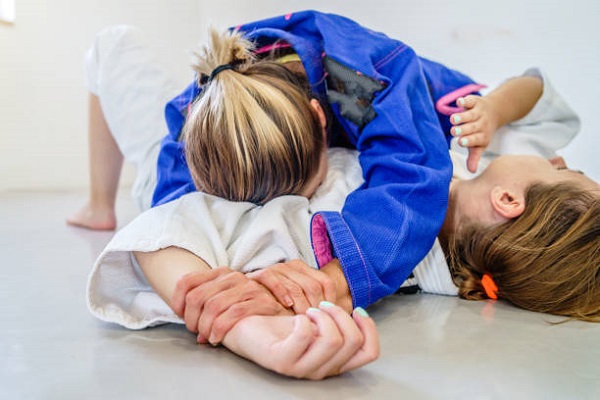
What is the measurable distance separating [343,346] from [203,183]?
0.37 m

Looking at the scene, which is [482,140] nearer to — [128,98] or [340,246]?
[340,246]

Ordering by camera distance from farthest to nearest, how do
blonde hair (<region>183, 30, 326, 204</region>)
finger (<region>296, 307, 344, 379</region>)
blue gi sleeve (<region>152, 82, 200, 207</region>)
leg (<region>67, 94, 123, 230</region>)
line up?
1. leg (<region>67, 94, 123, 230</region>)
2. blue gi sleeve (<region>152, 82, 200, 207</region>)
3. blonde hair (<region>183, 30, 326, 204</region>)
4. finger (<region>296, 307, 344, 379</region>)

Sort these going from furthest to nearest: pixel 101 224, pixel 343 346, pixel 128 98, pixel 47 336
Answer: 1. pixel 101 224
2. pixel 128 98
3. pixel 47 336
4. pixel 343 346

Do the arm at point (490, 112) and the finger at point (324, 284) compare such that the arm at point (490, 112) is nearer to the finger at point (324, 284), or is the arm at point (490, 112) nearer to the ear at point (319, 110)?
the ear at point (319, 110)

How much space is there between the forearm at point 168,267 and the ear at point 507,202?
1.33 ft

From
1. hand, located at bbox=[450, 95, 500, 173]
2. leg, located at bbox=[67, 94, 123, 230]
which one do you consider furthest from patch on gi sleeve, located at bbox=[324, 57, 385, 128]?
leg, located at bbox=[67, 94, 123, 230]

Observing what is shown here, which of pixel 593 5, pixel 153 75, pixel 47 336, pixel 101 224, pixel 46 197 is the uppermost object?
pixel 593 5

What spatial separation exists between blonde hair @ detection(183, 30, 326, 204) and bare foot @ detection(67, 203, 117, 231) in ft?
2.04

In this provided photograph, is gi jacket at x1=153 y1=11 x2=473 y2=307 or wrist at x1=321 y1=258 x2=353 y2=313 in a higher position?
gi jacket at x1=153 y1=11 x2=473 y2=307

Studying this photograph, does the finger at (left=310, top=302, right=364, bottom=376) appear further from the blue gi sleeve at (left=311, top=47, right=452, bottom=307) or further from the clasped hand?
the blue gi sleeve at (left=311, top=47, right=452, bottom=307)

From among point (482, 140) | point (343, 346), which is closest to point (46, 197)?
point (482, 140)

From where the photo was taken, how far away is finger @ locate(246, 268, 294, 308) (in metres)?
0.62

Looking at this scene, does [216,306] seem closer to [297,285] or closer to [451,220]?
[297,285]

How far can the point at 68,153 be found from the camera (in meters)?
2.11
